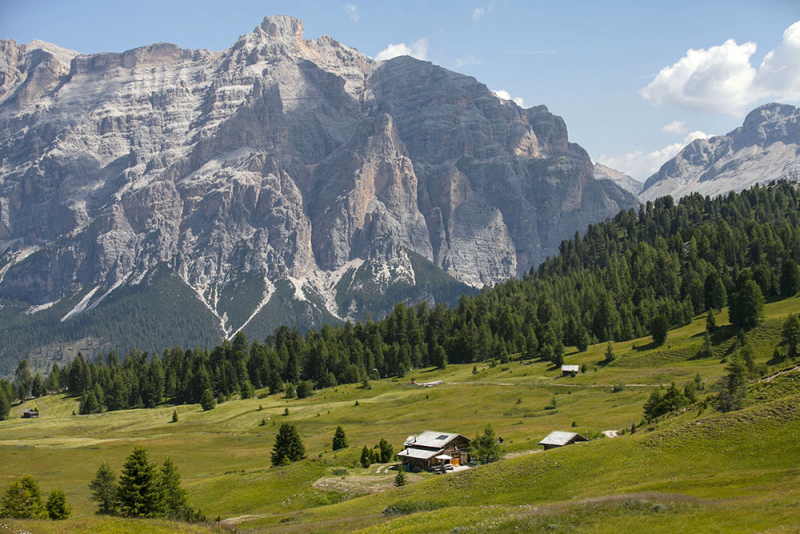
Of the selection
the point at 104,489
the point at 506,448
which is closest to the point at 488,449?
the point at 506,448

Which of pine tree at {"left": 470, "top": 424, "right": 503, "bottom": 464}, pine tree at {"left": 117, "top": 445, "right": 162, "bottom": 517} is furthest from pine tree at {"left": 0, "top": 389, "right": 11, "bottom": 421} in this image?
pine tree at {"left": 470, "top": 424, "right": 503, "bottom": 464}

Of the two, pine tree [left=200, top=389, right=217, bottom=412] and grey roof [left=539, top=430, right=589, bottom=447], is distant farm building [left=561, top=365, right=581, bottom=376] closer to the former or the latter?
grey roof [left=539, top=430, right=589, bottom=447]

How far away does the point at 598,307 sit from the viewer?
595 ft

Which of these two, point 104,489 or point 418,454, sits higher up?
point 104,489

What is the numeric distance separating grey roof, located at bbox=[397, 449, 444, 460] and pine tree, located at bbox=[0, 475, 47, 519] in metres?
42.8

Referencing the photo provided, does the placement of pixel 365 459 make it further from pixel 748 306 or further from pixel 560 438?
pixel 748 306

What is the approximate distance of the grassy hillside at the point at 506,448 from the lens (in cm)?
4181

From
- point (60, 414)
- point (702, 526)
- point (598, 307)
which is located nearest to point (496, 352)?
point (598, 307)

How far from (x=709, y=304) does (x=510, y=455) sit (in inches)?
3979

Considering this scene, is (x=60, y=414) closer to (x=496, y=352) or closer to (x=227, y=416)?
(x=227, y=416)

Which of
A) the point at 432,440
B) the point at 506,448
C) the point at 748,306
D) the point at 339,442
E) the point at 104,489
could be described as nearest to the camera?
the point at 104,489

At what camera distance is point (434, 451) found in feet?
277

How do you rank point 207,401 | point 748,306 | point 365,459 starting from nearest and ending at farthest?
1. point 365,459
2. point 748,306
3. point 207,401

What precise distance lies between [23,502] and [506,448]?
180 feet
